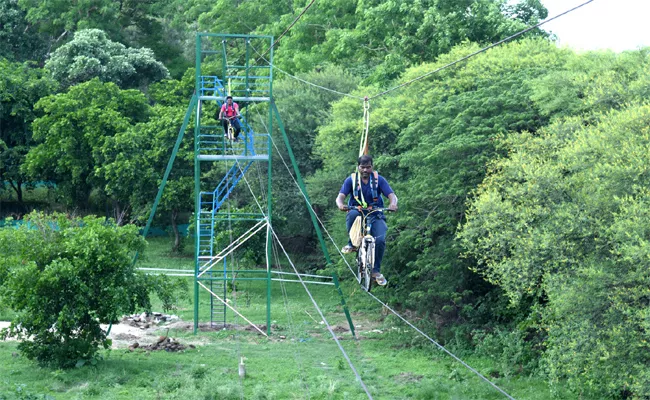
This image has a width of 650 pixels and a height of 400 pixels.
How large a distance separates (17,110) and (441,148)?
928 inches

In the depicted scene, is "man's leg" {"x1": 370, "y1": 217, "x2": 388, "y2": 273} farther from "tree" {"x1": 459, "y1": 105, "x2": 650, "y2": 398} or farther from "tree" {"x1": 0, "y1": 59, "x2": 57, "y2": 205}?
"tree" {"x1": 0, "y1": 59, "x2": 57, "y2": 205}

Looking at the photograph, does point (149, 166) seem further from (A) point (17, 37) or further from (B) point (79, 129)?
(A) point (17, 37)

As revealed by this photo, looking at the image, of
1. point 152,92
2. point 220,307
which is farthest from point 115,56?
point 220,307

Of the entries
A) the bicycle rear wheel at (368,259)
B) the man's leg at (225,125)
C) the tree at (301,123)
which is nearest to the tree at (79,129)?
the tree at (301,123)

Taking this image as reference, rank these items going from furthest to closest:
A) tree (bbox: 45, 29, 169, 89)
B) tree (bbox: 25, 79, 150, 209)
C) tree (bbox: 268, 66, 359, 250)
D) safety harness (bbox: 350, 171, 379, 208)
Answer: tree (bbox: 45, 29, 169, 89)
tree (bbox: 25, 79, 150, 209)
tree (bbox: 268, 66, 359, 250)
safety harness (bbox: 350, 171, 379, 208)

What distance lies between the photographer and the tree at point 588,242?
51.3 feet

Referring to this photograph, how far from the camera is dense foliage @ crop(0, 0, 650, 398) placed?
16.5 meters

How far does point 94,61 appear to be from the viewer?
132ft

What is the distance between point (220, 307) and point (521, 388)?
37.1 feet

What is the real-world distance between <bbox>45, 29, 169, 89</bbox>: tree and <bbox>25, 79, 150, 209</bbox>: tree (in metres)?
1.97

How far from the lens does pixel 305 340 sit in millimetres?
24609

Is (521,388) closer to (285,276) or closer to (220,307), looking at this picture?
(220,307)

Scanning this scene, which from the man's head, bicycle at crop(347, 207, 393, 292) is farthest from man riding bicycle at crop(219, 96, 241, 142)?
the man's head

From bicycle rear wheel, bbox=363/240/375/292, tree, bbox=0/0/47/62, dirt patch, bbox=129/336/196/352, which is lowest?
dirt patch, bbox=129/336/196/352
